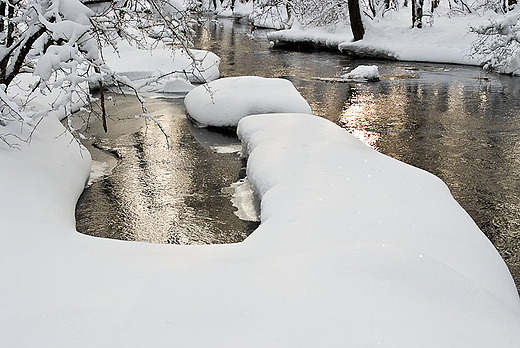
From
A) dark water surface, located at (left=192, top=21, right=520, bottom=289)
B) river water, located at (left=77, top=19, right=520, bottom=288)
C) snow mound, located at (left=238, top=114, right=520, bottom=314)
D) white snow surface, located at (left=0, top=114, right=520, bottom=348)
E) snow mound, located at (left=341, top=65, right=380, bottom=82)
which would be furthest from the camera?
snow mound, located at (left=341, top=65, right=380, bottom=82)

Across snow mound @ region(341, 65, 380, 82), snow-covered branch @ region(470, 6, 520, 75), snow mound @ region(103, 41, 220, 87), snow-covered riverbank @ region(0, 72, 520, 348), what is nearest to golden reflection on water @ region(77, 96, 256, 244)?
snow-covered riverbank @ region(0, 72, 520, 348)

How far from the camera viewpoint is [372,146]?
31.4ft

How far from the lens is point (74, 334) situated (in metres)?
3.09

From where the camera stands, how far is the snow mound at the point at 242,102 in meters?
10.1

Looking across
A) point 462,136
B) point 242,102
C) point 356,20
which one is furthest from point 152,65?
point 356,20

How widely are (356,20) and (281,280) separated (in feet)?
62.7

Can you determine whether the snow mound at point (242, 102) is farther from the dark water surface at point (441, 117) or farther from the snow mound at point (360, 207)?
the snow mound at point (360, 207)

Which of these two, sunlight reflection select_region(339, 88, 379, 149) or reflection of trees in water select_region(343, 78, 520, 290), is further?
sunlight reflection select_region(339, 88, 379, 149)

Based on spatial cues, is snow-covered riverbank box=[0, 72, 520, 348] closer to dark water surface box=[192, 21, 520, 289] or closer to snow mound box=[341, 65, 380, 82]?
dark water surface box=[192, 21, 520, 289]

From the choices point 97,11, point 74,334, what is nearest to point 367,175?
point 97,11

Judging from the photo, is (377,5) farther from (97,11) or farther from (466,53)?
(97,11)

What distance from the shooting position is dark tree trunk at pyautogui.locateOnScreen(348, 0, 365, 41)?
21125mm

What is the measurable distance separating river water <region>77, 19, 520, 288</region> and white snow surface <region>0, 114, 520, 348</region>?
0.92 m

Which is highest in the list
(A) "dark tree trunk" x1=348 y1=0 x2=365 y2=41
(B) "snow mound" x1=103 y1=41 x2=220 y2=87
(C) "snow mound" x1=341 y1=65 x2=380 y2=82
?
(A) "dark tree trunk" x1=348 y1=0 x2=365 y2=41
